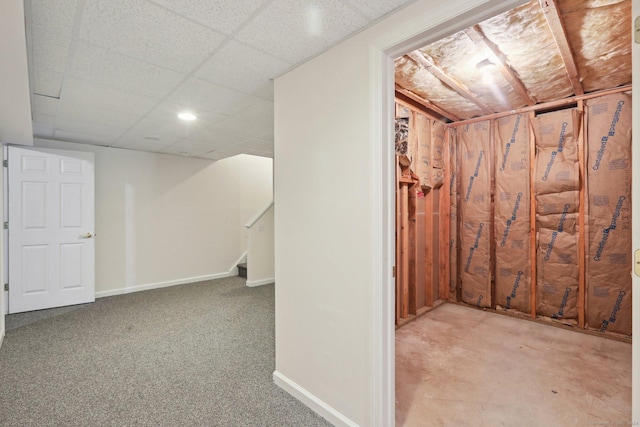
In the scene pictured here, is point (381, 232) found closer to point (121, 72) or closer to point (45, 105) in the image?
point (121, 72)

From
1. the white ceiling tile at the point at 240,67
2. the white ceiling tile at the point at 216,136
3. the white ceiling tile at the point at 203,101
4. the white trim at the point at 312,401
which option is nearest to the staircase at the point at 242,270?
the white ceiling tile at the point at 216,136

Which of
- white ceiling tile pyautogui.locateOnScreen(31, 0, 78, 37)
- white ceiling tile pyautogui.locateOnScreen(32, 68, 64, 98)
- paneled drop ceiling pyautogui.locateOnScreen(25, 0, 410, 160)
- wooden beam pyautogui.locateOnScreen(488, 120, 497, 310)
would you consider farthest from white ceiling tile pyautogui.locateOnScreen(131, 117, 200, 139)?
wooden beam pyautogui.locateOnScreen(488, 120, 497, 310)

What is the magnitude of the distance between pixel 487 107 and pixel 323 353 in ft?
10.3

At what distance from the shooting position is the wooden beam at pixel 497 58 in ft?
6.42

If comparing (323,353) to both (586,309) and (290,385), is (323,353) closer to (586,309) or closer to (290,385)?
(290,385)

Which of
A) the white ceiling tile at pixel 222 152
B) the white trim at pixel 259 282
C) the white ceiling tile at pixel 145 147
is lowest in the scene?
the white trim at pixel 259 282

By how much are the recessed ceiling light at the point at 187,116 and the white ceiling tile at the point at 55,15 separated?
130 cm

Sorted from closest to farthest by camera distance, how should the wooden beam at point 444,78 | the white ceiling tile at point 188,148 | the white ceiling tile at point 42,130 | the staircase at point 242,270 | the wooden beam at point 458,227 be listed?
the wooden beam at point 444,78
the white ceiling tile at point 42,130
the wooden beam at point 458,227
the white ceiling tile at point 188,148
the staircase at point 242,270

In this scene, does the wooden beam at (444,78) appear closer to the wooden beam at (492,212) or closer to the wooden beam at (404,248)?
the wooden beam at (492,212)

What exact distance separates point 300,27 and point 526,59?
72.9 inches

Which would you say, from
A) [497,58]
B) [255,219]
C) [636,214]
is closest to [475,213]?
[497,58]

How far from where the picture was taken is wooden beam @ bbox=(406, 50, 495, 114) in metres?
2.25

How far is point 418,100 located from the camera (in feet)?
10.0

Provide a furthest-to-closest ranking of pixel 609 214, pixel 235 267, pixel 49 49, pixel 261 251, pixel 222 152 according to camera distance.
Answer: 1. pixel 235 267
2. pixel 261 251
3. pixel 222 152
4. pixel 609 214
5. pixel 49 49
